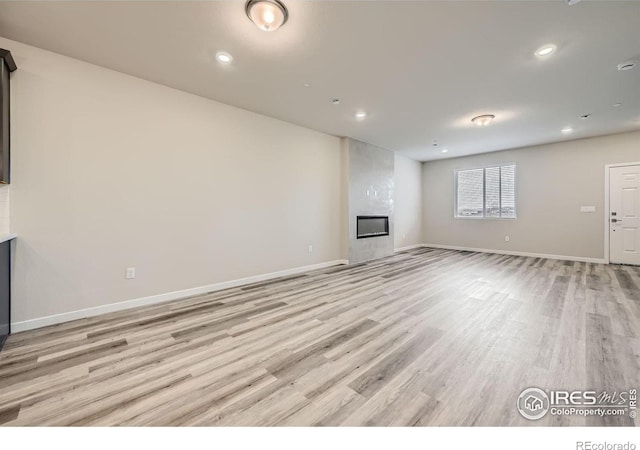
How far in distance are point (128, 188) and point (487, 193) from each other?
832cm

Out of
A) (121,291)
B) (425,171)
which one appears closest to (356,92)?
(121,291)

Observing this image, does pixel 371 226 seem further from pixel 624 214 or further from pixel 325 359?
pixel 624 214

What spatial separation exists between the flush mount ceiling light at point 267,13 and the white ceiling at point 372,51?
0.08m

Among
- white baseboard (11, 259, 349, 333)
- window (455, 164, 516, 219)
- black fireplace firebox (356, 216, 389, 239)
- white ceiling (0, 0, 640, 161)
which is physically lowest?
white baseboard (11, 259, 349, 333)

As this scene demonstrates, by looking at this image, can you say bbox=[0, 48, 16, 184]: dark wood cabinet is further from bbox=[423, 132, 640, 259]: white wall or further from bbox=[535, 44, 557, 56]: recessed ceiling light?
bbox=[423, 132, 640, 259]: white wall

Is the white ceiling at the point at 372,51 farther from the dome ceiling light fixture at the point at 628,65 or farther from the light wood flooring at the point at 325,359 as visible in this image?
the light wood flooring at the point at 325,359

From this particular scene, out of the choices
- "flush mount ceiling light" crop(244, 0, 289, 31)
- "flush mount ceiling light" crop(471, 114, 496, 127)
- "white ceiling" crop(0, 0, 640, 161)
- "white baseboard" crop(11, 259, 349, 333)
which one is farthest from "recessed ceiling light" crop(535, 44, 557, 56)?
"white baseboard" crop(11, 259, 349, 333)

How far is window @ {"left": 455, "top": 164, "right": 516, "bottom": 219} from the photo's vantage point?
6.83 m

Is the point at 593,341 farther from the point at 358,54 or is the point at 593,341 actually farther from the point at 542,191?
Answer: the point at 542,191

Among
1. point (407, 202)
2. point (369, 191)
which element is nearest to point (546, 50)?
point (369, 191)

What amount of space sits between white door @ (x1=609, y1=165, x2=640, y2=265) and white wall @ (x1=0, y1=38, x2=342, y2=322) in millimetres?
7061

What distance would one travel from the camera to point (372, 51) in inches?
103

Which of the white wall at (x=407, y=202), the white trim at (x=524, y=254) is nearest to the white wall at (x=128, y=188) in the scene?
the white wall at (x=407, y=202)

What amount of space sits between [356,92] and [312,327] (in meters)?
3.15
